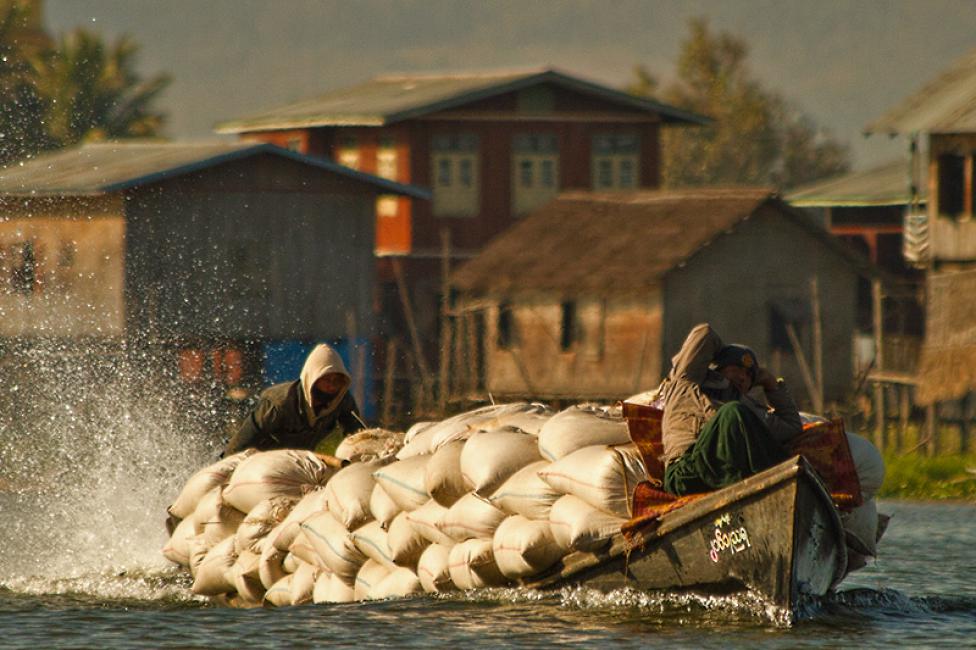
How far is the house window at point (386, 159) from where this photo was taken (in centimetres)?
3881

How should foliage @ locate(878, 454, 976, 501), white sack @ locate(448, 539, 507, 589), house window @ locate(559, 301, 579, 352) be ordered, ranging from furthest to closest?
house window @ locate(559, 301, 579, 352) → foliage @ locate(878, 454, 976, 501) → white sack @ locate(448, 539, 507, 589)

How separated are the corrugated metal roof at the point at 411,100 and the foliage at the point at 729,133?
26049 mm

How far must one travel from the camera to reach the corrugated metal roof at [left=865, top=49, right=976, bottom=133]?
1196 inches

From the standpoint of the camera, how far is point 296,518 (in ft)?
37.9

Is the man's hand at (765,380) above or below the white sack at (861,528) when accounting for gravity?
above

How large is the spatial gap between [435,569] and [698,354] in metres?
1.92

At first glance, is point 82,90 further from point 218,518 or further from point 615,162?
point 218,518

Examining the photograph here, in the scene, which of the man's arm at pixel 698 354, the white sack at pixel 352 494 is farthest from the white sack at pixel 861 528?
the white sack at pixel 352 494

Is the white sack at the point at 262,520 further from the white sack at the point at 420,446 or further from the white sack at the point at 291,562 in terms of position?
the white sack at the point at 420,446

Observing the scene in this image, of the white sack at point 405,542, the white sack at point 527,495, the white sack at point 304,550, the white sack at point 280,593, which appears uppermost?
the white sack at point 527,495

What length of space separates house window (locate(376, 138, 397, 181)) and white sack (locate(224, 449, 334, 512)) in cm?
2698

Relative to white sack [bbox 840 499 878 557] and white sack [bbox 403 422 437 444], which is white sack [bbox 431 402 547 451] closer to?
white sack [bbox 403 422 437 444]

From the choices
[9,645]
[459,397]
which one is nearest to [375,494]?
[9,645]

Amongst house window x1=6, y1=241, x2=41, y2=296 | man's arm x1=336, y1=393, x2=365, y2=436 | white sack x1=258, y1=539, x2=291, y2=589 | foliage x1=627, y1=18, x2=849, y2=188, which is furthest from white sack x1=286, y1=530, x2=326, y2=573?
foliage x1=627, y1=18, x2=849, y2=188
